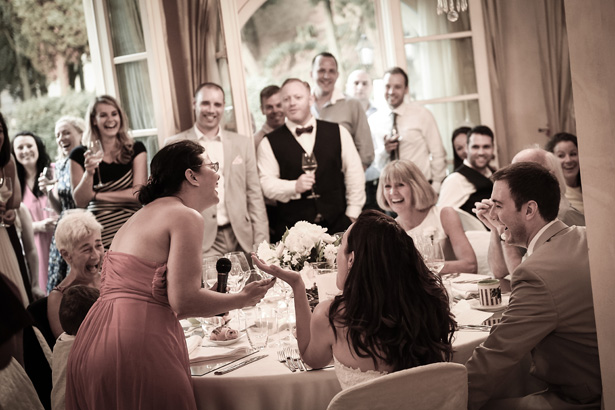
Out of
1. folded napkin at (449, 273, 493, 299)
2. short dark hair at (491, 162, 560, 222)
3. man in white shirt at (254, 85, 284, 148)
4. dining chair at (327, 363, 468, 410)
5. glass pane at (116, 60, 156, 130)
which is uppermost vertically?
glass pane at (116, 60, 156, 130)

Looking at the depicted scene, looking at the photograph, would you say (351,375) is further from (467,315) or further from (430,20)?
(430,20)

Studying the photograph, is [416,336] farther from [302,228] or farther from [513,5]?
[513,5]

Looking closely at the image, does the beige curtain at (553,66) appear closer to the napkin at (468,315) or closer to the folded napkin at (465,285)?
the folded napkin at (465,285)

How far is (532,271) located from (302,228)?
953mm

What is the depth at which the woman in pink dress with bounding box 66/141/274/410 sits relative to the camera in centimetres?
221

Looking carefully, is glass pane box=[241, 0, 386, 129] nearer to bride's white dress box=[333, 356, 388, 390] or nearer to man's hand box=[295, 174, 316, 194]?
man's hand box=[295, 174, 316, 194]

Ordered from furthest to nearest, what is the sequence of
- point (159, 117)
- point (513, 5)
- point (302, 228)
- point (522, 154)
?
point (513, 5) < point (159, 117) < point (522, 154) < point (302, 228)

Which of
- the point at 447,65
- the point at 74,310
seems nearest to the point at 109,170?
the point at 74,310

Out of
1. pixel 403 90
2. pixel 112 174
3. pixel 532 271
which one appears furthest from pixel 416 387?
pixel 403 90

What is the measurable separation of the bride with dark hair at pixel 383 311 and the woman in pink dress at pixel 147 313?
440 millimetres

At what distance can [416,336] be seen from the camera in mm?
1910

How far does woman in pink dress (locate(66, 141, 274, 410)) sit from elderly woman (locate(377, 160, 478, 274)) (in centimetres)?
163

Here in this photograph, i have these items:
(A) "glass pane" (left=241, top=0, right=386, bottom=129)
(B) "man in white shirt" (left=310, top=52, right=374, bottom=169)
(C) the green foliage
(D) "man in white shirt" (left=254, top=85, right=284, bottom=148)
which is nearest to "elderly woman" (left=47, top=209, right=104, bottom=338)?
(D) "man in white shirt" (left=254, top=85, right=284, bottom=148)

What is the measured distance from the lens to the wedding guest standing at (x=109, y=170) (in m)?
4.55
